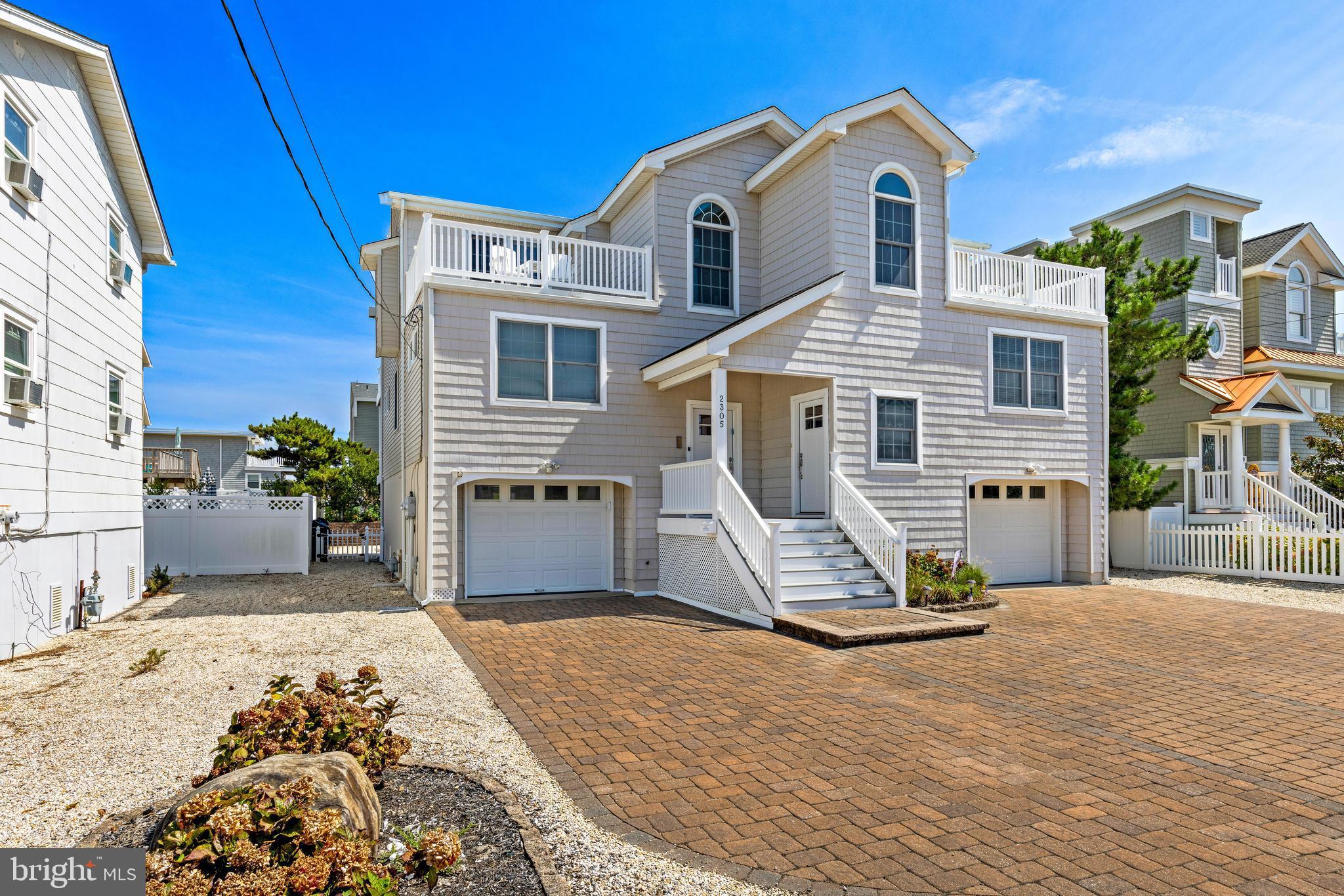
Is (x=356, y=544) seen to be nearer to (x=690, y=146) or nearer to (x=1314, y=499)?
(x=690, y=146)

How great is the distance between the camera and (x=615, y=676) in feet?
25.2

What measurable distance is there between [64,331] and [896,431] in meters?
12.7

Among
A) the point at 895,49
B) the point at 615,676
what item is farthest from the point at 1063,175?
the point at 615,676

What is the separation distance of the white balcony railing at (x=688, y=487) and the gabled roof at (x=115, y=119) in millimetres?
10005

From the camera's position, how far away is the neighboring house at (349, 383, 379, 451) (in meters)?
38.1

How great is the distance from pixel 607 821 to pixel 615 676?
3.41 metres

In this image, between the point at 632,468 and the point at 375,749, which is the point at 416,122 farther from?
the point at 375,749

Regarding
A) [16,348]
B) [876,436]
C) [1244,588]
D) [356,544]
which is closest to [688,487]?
[876,436]

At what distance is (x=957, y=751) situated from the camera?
541cm

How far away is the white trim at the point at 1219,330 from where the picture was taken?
21609mm

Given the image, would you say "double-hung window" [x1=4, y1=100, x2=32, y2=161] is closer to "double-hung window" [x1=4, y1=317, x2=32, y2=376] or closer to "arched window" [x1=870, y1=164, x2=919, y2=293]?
"double-hung window" [x1=4, y1=317, x2=32, y2=376]

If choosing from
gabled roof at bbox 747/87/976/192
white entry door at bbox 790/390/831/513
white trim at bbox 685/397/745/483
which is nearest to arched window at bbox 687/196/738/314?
gabled roof at bbox 747/87/976/192

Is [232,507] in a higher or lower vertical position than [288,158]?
lower

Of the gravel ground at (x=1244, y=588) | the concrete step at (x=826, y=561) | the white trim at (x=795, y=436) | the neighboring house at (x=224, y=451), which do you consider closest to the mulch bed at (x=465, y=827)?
the concrete step at (x=826, y=561)
